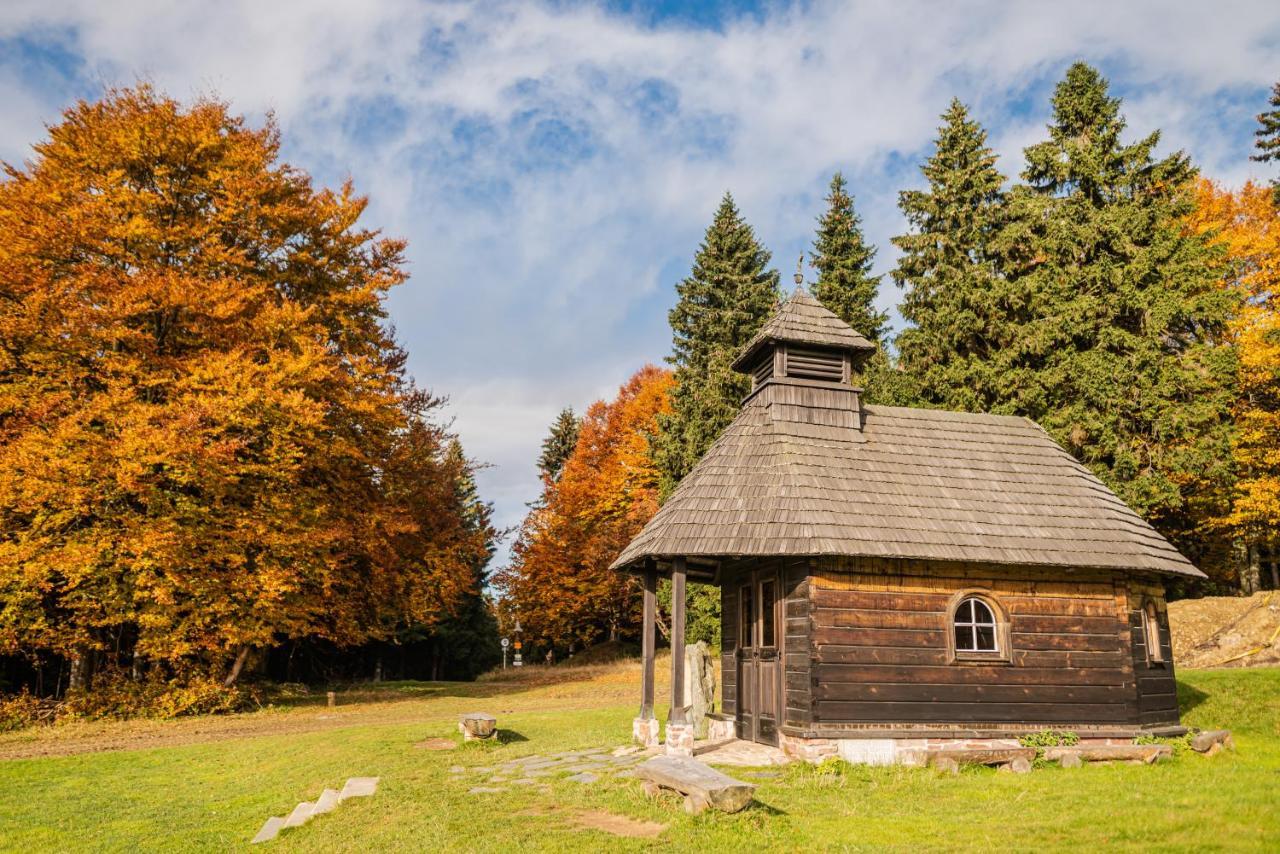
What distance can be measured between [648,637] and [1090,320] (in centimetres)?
1844

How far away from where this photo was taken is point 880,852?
6.60 m

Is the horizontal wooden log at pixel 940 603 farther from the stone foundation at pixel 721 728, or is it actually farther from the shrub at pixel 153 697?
the shrub at pixel 153 697

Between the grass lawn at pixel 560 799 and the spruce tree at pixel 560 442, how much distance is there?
33.2m

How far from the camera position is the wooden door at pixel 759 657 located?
12258 mm

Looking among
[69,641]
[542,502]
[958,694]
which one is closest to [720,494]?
[958,694]

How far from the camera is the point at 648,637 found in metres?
13.6

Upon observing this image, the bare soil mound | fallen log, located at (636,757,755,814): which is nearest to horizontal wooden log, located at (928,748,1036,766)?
fallen log, located at (636,757,755,814)

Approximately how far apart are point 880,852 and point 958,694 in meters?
5.91

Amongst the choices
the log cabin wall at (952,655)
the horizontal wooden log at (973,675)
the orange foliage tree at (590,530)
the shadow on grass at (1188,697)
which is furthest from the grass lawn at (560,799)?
the orange foliage tree at (590,530)

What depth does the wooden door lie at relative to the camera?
1226 cm

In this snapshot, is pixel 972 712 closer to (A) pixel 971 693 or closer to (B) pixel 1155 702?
(A) pixel 971 693

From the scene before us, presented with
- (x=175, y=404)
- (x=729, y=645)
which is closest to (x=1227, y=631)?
(x=729, y=645)

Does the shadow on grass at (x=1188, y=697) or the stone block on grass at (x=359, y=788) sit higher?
the shadow on grass at (x=1188, y=697)

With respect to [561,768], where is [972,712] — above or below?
above
